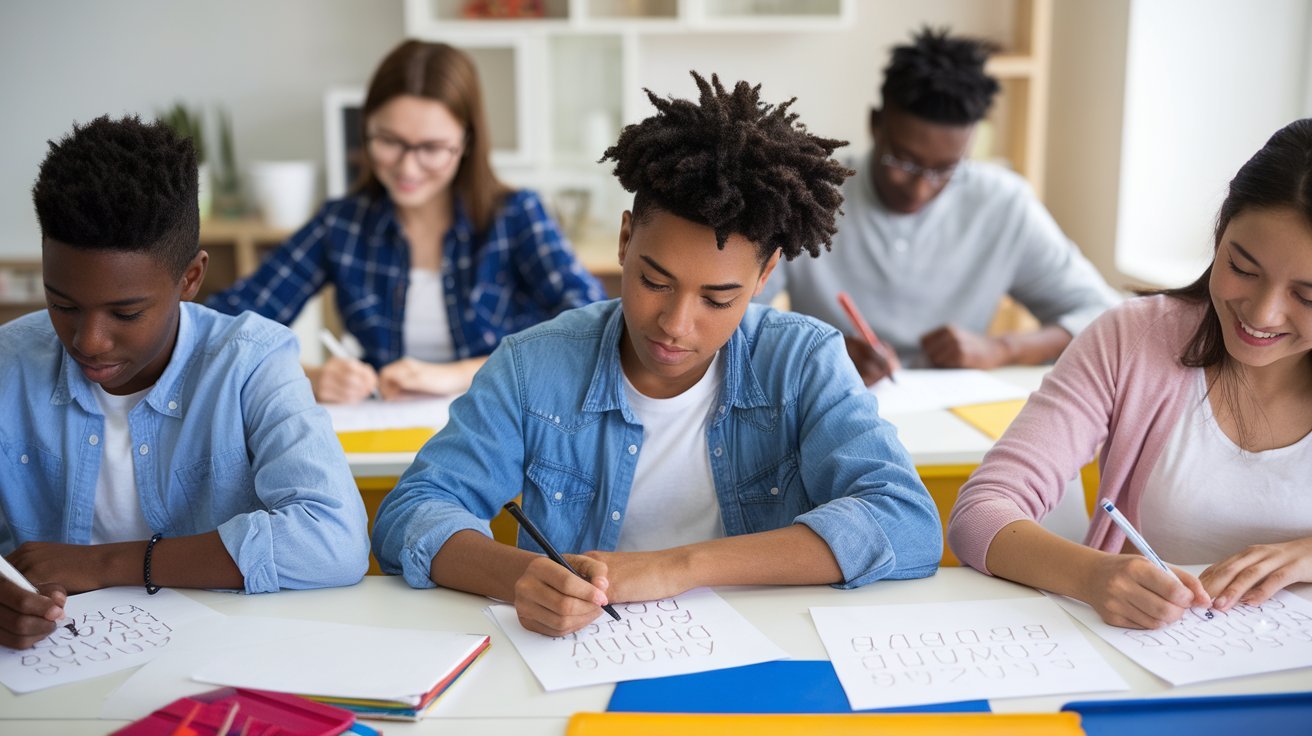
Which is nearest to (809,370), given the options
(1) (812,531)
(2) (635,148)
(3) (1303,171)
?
(1) (812,531)

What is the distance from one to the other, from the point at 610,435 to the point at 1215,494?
79 cm

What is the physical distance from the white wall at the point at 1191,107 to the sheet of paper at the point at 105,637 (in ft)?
8.99

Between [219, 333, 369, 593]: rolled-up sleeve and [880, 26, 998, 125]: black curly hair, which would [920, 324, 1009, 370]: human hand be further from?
[219, 333, 369, 593]: rolled-up sleeve

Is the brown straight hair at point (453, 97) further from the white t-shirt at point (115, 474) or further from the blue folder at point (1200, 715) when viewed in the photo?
the blue folder at point (1200, 715)

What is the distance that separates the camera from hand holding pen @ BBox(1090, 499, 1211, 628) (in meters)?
1.19

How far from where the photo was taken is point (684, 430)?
5.12ft

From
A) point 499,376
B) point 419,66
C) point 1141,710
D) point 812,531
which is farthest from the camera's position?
point 419,66

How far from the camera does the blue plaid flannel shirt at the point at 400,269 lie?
2.61 m

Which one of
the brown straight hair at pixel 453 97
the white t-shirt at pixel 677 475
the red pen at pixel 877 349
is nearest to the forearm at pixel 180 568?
the white t-shirt at pixel 677 475

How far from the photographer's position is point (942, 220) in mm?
2828

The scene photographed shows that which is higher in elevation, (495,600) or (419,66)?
(419,66)

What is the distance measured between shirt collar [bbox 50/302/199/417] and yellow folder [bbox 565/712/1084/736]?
2.52 feet

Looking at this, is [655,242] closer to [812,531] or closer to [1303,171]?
[812,531]

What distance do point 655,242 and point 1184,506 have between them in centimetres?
78
